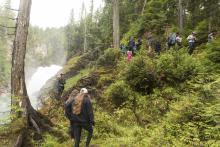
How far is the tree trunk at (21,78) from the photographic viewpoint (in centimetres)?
1058

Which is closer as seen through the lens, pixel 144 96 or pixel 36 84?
Result: pixel 144 96

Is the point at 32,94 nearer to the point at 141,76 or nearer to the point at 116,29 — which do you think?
the point at 116,29

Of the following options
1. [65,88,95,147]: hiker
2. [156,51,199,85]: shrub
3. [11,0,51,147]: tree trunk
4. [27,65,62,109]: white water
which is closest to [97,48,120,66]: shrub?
[156,51,199,85]: shrub

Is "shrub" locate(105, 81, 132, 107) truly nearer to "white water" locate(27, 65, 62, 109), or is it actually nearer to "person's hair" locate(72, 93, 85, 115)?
"person's hair" locate(72, 93, 85, 115)

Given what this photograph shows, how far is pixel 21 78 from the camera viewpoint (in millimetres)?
10961

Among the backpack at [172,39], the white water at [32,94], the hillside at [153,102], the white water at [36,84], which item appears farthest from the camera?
the white water at [36,84]

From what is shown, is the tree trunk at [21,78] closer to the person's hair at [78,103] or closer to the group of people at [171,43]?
the person's hair at [78,103]

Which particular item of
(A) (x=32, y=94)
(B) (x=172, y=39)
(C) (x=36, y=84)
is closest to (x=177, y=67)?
(B) (x=172, y=39)

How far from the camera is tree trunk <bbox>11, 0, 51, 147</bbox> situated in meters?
10.6

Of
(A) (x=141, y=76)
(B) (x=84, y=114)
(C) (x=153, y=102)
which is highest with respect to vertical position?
(A) (x=141, y=76)

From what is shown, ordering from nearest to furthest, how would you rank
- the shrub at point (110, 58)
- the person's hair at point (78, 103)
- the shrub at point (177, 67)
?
the person's hair at point (78, 103)
the shrub at point (177, 67)
the shrub at point (110, 58)

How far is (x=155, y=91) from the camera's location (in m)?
15.6

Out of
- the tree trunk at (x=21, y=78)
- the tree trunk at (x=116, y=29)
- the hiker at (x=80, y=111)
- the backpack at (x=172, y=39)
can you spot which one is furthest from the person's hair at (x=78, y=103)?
the tree trunk at (x=116, y=29)

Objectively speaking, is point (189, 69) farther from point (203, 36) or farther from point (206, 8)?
point (206, 8)
